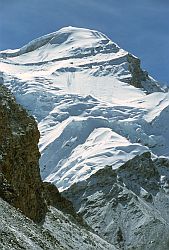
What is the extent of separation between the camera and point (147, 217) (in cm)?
14550

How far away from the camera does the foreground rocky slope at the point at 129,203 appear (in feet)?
447

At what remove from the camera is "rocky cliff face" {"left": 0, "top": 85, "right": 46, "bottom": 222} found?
45.3 metres

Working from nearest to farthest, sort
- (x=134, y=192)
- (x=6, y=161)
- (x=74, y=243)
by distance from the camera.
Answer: (x=6, y=161), (x=74, y=243), (x=134, y=192)

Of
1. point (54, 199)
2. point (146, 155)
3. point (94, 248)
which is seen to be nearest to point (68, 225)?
point (94, 248)

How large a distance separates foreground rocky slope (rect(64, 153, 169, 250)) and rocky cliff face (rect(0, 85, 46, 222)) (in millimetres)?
74885

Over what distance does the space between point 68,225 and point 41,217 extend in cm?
378

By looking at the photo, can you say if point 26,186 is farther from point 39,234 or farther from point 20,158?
point 39,234

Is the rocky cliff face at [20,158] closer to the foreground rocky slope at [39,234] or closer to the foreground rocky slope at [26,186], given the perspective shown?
the foreground rocky slope at [26,186]

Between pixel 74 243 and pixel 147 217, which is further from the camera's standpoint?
pixel 147 217

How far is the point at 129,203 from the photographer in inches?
6093

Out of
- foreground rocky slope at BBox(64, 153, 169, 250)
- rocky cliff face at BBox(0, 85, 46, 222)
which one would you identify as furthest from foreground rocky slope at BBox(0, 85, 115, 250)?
foreground rocky slope at BBox(64, 153, 169, 250)

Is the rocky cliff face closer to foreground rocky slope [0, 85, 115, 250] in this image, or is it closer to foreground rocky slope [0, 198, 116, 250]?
foreground rocky slope [0, 85, 115, 250]

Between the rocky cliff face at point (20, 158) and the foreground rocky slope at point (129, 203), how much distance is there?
7488 cm

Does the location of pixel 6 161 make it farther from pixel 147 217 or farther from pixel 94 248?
pixel 147 217
